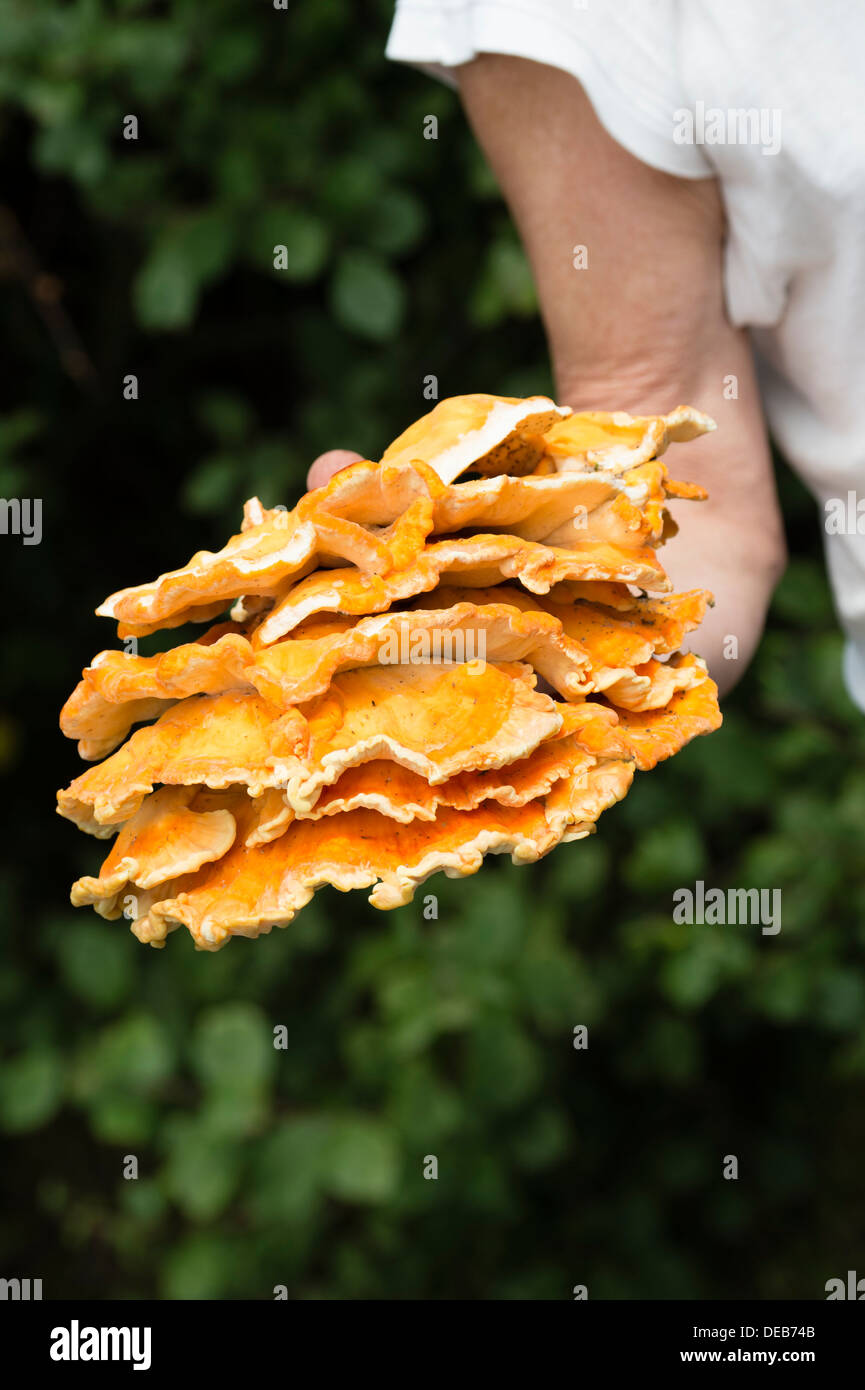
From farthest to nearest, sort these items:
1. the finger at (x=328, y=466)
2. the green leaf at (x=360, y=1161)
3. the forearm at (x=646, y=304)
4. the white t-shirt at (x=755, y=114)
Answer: the green leaf at (x=360, y=1161) < the forearm at (x=646, y=304) < the white t-shirt at (x=755, y=114) < the finger at (x=328, y=466)

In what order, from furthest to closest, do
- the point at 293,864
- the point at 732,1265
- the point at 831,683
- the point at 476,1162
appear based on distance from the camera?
the point at 732,1265 < the point at 476,1162 < the point at 831,683 < the point at 293,864

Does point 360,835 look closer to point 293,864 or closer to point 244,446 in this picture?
point 293,864

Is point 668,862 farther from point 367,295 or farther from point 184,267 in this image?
point 184,267

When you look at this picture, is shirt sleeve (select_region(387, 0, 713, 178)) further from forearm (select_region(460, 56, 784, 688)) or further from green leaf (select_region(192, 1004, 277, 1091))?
green leaf (select_region(192, 1004, 277, 1091))

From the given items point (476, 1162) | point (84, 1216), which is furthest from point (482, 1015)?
point (84, 1216)

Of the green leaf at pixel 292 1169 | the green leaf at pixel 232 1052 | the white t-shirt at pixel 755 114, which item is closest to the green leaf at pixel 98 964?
the green leaf at pixel 232 1052

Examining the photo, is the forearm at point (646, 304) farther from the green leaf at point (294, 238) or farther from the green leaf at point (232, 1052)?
the green leaf at point (232, 1052)

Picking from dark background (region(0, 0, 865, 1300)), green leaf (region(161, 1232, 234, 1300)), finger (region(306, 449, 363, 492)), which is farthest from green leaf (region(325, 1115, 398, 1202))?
finger (region(306, 449, 363, 492))
